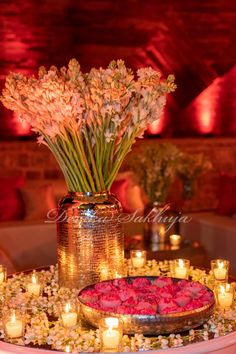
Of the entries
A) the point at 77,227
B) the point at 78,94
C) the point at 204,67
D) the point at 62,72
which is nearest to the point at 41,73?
the point at 62,72

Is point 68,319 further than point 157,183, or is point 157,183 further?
point 157,183

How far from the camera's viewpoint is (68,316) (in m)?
1.70

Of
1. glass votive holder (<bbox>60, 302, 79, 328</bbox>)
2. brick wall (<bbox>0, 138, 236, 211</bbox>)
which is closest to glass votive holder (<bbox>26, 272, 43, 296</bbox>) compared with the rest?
glass votive holder (<bbox>60, 302, 79, 328</bbox>)

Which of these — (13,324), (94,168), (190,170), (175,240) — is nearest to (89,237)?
(94,168)

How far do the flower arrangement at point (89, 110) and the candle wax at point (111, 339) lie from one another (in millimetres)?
604

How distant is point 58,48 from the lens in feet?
19.2

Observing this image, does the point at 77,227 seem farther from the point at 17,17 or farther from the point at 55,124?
the point at 17,17

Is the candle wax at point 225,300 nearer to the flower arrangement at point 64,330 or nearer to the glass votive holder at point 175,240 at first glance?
the flower arrangement at point 64,330

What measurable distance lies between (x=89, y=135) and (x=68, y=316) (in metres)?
0.60

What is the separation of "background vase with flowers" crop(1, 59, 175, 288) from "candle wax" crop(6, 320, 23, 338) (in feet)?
1.33

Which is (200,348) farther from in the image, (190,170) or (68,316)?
(190,170)

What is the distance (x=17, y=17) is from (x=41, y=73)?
3.92 metres

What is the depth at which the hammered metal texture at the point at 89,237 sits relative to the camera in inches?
78.7

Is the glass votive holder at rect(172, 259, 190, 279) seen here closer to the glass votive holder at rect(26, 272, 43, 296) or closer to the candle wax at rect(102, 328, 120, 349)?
the glass votive holder at rect(26, 272, 43, 296)
